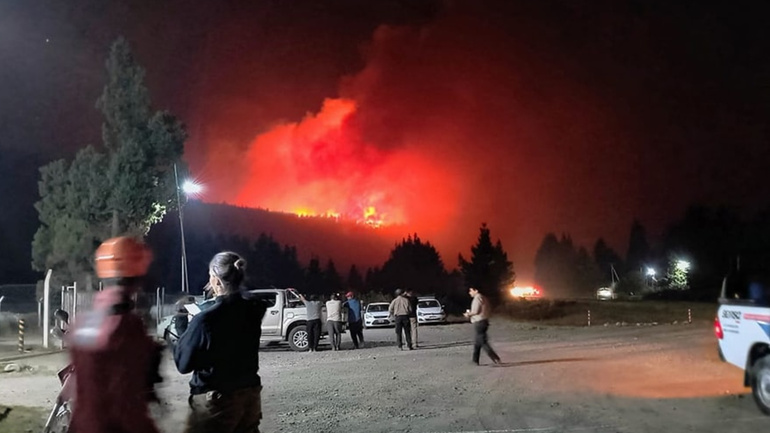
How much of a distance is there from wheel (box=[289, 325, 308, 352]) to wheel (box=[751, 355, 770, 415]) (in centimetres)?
1488

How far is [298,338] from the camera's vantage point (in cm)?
2345

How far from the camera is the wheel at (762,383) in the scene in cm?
1033

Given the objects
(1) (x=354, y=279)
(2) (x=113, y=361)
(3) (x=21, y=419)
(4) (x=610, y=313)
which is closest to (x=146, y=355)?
(2) (x=113, y=361)

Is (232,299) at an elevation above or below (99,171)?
below

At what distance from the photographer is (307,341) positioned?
2342 centimetres

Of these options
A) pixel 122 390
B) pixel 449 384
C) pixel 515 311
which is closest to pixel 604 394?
pixel 449 384

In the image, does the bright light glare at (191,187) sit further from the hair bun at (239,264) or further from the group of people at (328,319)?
the hair bun at (239,264)

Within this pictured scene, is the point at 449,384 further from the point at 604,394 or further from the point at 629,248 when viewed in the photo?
the point at 629,248

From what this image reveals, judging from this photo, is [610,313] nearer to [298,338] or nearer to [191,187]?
[191,187]

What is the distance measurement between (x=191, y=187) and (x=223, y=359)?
1266 inches

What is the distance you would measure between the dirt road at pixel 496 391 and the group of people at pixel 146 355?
26cm

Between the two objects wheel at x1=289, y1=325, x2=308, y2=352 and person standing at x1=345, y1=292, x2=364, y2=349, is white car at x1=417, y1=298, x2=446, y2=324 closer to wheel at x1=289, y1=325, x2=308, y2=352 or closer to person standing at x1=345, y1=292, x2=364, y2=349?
person standing at x1=345, y1=292, x2=364, y2=349

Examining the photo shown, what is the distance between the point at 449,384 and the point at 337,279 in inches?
4490

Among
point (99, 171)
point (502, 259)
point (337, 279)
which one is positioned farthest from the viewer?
point (337, 279)
